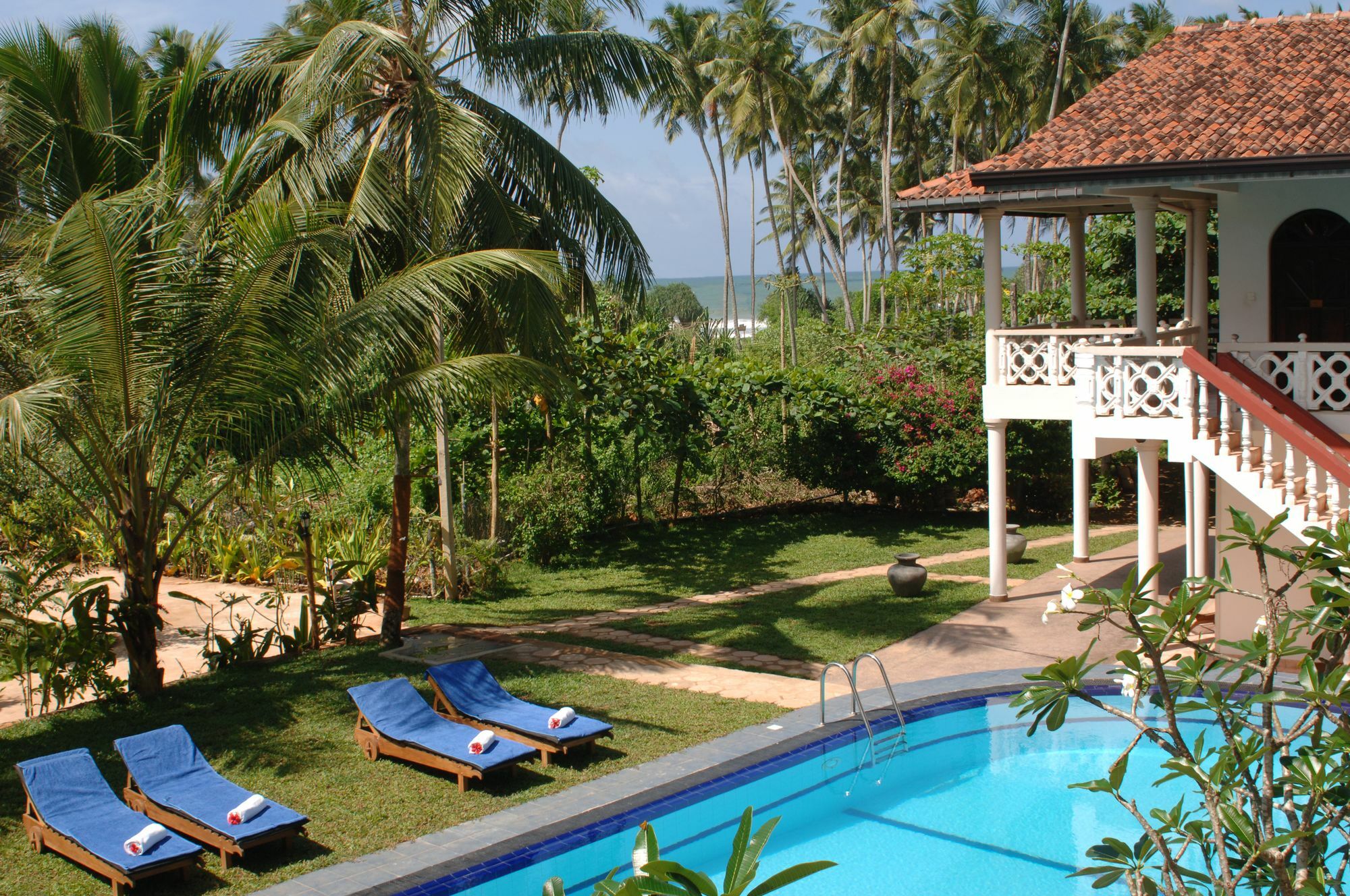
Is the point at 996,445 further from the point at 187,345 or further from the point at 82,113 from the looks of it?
the point at 82,113

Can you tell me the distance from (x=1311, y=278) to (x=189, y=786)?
448 inches

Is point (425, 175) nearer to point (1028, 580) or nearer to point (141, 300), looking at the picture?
point (141, 300)

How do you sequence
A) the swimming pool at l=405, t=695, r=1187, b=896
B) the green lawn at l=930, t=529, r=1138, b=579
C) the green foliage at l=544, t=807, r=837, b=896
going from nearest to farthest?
the green foliage at l=544, t=807, r=837, b=896
the swimming pool at l=405, t=695, r=1187, b=896
the green lawn at l=930, t=529, r=1138, b=579

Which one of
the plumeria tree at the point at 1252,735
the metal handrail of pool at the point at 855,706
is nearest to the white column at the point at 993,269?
the metal handrail of pool at the point at 855,706

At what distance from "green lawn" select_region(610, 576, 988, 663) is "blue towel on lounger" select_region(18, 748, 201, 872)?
6.46 metres

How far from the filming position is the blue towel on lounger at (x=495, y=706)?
8680 millimetres

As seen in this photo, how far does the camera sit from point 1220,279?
11633 mm

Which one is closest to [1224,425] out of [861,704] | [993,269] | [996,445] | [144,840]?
[996,445]

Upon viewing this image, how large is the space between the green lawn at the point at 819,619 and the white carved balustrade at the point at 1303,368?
439 centimetres

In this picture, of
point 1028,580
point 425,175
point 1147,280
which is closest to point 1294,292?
point 1147,280

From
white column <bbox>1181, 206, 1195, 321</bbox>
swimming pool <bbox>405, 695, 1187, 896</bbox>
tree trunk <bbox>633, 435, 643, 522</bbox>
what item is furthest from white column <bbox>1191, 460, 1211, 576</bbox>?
tree trunk <bbox>633, 435, 643, 522</bbox>

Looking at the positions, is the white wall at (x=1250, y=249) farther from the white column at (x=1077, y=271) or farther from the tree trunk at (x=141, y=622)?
the tree trunk at (x=141, y=622)

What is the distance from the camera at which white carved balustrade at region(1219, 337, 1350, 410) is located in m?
10.5

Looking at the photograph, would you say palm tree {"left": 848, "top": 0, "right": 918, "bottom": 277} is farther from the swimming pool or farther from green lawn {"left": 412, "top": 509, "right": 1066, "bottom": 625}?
the swimming pool
